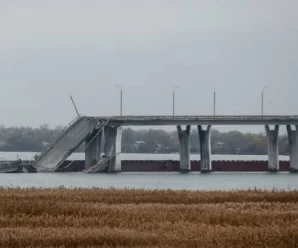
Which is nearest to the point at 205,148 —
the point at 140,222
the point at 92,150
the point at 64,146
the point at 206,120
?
the point at 206,120

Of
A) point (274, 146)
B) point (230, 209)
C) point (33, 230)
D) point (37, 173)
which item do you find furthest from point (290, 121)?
point (33, 230)

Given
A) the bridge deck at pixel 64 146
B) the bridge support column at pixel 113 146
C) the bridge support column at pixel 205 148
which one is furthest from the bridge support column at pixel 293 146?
the bridge deck at pixel 64 146

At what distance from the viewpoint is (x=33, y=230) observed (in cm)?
3303

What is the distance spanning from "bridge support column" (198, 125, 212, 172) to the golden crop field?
99.0 metres

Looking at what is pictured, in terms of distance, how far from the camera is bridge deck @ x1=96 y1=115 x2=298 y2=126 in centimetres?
14925

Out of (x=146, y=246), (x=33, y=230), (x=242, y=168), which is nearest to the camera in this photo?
(x=146, y=246)

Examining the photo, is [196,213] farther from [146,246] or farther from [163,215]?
[146,246]

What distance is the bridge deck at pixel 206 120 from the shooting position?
149m

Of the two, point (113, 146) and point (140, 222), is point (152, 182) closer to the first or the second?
point (113, 146)

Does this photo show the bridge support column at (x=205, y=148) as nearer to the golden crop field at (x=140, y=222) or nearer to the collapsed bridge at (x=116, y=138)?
the collapsed bridge at (x=116, y=138)

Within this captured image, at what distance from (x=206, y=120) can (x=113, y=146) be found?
17380 mm

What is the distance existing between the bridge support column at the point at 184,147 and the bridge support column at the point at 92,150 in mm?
15081

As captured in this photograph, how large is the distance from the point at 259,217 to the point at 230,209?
13.9ft

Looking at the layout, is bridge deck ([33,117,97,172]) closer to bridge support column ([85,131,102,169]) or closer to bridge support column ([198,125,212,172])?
bridge support column ([85,131,102,169])
